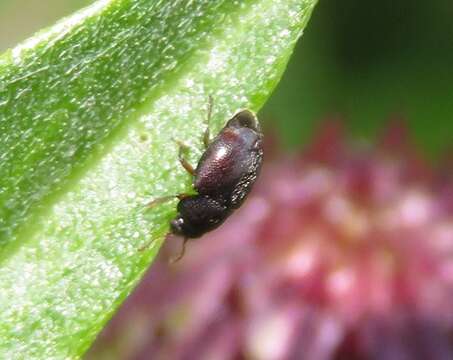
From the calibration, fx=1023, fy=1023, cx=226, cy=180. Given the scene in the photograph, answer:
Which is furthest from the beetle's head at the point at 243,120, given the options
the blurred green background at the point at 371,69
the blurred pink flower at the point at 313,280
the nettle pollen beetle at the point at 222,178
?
the blurred green background at the point at 371,69

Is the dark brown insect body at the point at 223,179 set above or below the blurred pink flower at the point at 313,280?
above

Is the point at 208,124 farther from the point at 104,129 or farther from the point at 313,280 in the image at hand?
the point at 313,280

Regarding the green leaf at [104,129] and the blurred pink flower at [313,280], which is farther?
the blurred pink flower at [313,280]

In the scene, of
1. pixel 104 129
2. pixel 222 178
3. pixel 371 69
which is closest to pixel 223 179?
pixel 222 178

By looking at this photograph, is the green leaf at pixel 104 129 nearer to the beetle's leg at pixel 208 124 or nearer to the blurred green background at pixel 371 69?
the beetle's leg at pixel 208 124

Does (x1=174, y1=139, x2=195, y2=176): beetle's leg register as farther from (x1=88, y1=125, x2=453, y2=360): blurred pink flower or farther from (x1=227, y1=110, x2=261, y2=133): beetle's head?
(x1=88, y1=125, x2=453, y2=360): blurred pink flower

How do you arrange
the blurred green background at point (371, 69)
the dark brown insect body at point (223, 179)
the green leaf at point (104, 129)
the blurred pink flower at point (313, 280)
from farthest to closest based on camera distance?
the blurred green background at point (371, 69), the blurred pink flower at point (313, 280), the dark brown insect body at point (223, 179), the green leaf at point (104, 129)
